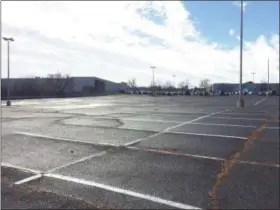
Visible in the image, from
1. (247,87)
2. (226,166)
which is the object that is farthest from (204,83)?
(226,166)

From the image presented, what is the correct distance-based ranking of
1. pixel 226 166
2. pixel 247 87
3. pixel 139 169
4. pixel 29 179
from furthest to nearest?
pixel 247 87, pixel 226 166, pixel 139 169, pixel 29 179

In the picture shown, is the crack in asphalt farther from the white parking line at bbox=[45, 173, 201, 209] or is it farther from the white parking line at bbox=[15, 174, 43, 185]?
the white parking line at bbox=[15, 174, 43, 185]

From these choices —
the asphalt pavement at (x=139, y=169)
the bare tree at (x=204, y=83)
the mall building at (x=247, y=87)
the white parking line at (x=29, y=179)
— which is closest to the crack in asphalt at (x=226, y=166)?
the asphalt pavement at (x=139, y=169)

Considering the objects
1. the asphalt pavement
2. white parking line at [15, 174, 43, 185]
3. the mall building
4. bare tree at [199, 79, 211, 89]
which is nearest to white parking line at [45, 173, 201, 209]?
the asphalt pavement

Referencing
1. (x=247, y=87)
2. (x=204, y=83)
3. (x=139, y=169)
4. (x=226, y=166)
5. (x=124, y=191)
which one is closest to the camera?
(x=124, y=191)

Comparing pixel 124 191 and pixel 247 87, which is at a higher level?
pixel 247 87

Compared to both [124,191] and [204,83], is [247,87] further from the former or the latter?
[124,191]

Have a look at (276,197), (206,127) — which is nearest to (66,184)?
(276,197)

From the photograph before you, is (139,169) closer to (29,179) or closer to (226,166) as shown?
(226,166)

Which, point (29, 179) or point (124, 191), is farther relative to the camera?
point (29, 179)

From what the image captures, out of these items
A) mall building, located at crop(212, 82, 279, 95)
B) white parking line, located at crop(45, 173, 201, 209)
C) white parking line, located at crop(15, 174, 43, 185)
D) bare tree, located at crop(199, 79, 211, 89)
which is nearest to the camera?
white parking line, located at crop(45, 173, 201, 209)

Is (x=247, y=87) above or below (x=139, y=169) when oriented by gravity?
above

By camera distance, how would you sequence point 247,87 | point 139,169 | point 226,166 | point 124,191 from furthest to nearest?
1. point 247,87
2. point 226,166
3. point 139,169
4. point 124,191

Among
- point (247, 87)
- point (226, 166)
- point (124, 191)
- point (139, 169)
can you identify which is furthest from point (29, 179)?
point (247, 87)
